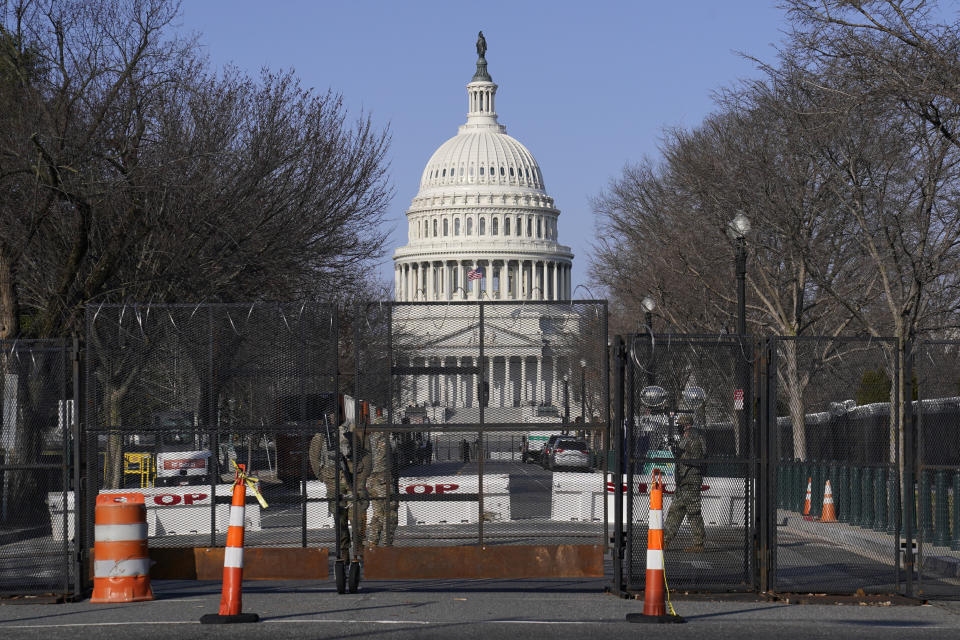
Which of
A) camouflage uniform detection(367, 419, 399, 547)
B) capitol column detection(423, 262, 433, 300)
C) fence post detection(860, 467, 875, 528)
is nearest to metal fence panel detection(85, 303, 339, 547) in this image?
camouflage uniform detection(367, 419, 399, 547)

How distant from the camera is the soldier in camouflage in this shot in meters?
13.2

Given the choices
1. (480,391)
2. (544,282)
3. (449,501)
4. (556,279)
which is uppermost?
(556,279)

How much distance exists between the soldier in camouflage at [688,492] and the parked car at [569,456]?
5.04 meters

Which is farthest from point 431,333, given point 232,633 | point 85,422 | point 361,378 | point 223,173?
point 223,173

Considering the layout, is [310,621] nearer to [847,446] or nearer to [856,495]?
[847,446]

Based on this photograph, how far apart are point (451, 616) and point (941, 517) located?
27.9 feet

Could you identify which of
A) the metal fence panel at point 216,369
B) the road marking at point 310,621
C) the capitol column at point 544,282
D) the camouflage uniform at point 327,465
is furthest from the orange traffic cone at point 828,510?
the capitol column at point 544,282

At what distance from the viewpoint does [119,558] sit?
1226 cm

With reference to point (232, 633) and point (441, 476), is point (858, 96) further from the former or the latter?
point (232, 633)

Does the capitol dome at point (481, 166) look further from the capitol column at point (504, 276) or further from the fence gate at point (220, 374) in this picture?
the fence gate at point (220, 374)

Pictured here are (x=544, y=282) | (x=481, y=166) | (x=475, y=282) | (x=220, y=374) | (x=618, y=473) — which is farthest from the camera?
(x=481, y=166)

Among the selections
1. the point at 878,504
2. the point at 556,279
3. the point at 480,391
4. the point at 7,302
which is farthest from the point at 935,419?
the point at 556,279

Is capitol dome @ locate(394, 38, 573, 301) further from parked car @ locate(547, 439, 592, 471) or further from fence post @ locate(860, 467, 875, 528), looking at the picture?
fence post @ locate(860, 467, 875, 528)

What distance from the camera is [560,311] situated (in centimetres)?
1380
